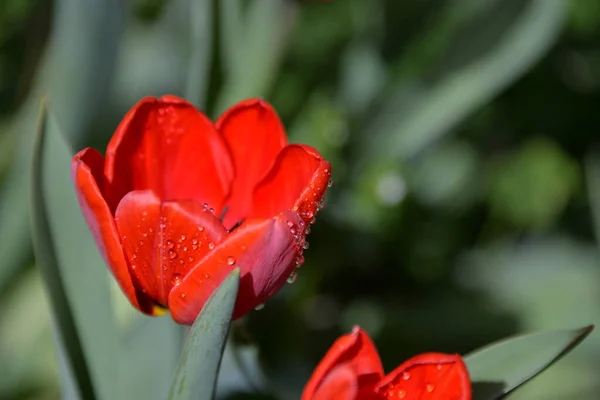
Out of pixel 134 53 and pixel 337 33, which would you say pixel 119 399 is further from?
pixel 337 33

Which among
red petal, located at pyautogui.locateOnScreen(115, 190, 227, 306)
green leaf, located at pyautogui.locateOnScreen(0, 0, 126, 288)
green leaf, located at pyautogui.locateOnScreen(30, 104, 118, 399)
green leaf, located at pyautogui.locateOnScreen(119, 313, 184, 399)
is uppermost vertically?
green leaf, located at pyautogui.locateOnScreen(0, 0, 126, 288)

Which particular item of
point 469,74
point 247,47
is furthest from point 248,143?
point 469,74

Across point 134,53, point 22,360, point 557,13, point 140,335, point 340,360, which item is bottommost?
point 22,360

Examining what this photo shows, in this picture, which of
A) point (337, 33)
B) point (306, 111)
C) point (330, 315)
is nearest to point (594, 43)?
point (337, 33)

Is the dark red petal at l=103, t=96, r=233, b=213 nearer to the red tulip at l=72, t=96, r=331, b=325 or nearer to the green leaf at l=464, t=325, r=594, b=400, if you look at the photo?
the red tulip at l=72, t=96, r=331, b=325

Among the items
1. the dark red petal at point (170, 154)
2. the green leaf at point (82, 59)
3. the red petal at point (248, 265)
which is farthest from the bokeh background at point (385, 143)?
the red petal at point (248, 265)

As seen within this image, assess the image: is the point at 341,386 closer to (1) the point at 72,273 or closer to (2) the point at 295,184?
(2) the point at 295,184

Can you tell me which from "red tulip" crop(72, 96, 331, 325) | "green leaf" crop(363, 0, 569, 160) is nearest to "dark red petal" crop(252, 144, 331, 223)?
"red tulip" crop(72, 96, 331, 325)
